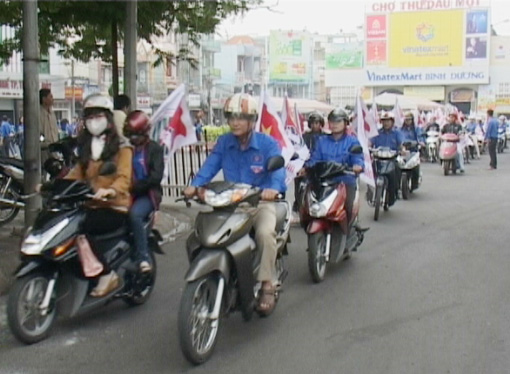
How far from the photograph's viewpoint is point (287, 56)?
8400cm

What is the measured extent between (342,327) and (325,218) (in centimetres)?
177

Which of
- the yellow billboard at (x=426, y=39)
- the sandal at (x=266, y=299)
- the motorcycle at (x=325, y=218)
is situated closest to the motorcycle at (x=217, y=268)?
the sandal at (x=266, y=299)

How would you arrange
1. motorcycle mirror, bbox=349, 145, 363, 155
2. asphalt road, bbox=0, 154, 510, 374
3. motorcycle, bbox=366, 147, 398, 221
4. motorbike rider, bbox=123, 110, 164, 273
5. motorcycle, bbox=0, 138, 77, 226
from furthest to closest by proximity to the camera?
motorcycle, bbox=366, 147, 398, 221 < motorcycle, bbox=0, 138, 77, 226 < motorcycle mirror, bbox=349, 145, 363, 155 < motorbike rider, bbox=123, 110, 164, 273 < asphalt road, bbox=0, 154, 510, 374

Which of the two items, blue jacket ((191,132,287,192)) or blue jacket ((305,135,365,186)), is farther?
blue jacket ((305,135,365,186))

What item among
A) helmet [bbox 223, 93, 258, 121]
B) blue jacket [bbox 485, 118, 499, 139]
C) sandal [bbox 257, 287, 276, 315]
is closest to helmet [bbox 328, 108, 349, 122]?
helmet [bbox 223, 93, 258, 121]

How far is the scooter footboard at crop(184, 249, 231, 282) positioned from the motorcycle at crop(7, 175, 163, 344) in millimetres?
1021

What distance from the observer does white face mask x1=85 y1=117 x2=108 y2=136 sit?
19.4ft

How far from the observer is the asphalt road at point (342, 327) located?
495cm

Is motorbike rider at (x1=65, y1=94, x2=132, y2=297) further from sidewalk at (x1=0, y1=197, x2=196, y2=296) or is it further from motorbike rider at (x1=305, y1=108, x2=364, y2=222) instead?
motorbike rider at (x1=305, y1=108, x2=364, y2=222)

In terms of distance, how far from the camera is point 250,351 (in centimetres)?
520

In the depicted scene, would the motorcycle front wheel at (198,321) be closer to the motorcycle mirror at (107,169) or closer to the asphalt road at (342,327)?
the asphalt road at (342,327)

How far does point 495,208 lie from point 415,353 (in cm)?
843

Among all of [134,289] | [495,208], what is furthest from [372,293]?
[495,208]

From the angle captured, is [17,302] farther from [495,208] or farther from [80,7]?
[495,208]
